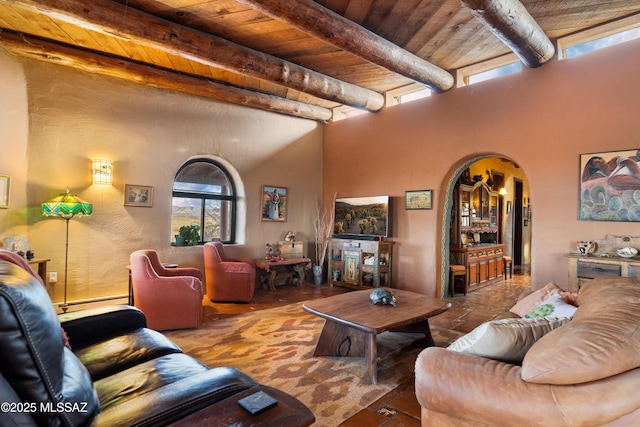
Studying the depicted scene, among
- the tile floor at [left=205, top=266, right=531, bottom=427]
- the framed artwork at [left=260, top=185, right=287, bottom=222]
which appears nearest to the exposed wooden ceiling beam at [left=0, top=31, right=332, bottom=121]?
the framed artwork at [left=260, top=185, right=287, bottom=222]

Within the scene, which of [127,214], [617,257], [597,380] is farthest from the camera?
[127,214]

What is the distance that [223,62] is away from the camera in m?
3.91

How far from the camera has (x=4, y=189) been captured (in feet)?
12.3

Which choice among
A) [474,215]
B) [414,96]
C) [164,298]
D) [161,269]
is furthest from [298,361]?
[474,215]

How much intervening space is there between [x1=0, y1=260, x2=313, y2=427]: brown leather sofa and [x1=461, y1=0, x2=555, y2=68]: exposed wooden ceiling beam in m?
3.41

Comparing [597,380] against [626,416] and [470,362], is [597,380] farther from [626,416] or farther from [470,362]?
[470,362]

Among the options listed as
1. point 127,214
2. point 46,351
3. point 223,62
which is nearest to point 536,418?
point 46,351

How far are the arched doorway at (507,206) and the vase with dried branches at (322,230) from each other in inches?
88.2

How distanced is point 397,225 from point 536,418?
180 inches

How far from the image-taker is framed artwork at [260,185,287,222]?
602 cm

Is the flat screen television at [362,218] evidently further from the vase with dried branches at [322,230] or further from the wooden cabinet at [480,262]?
the wooden cabinet at [480,262]

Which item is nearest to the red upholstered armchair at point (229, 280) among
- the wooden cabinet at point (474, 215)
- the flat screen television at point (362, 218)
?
the flat screen television at point (362, 218)

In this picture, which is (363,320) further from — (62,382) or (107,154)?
(107,154)

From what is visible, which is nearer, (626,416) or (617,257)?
(626,416)
